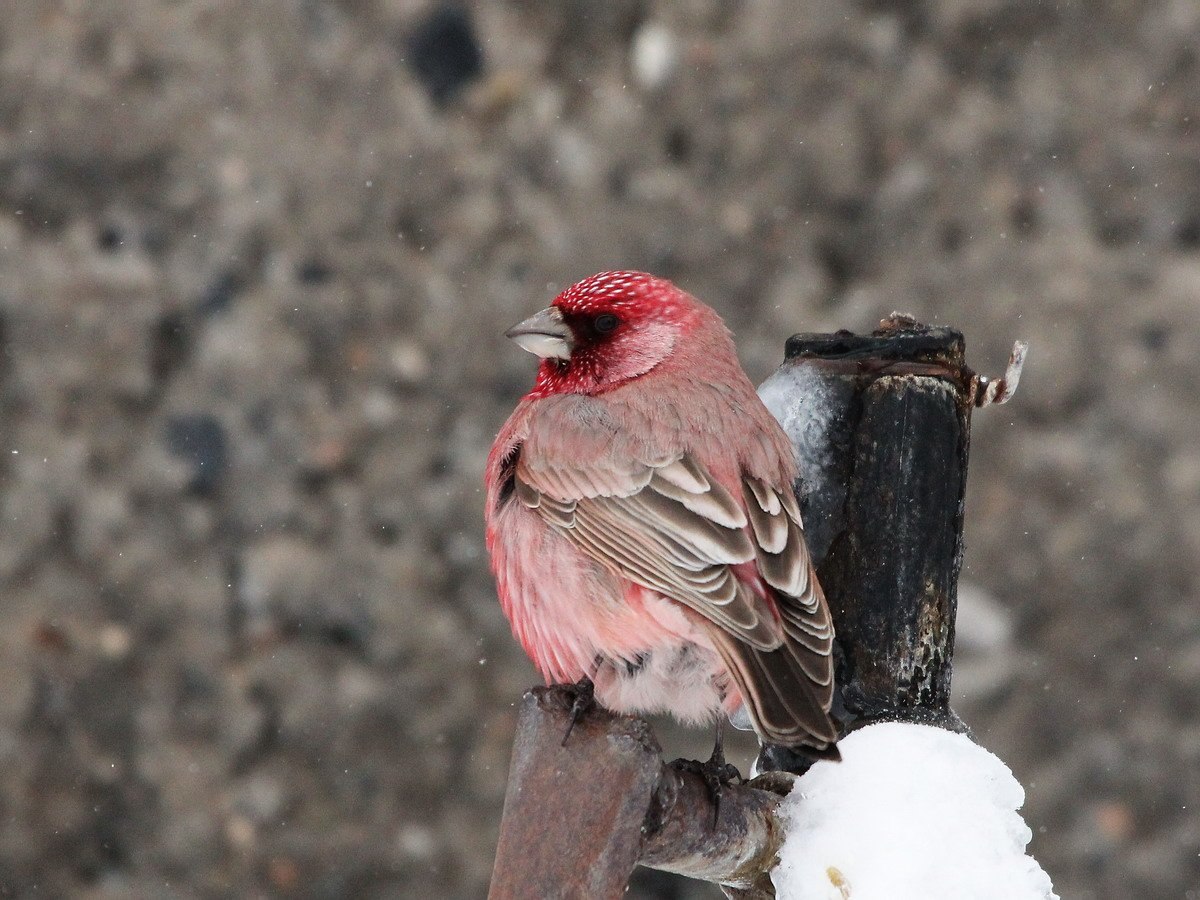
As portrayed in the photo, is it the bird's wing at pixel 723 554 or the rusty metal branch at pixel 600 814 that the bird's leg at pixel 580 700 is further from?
the bird's wing at pixel 723 554

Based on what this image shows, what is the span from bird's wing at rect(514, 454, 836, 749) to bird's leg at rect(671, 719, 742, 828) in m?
0.11

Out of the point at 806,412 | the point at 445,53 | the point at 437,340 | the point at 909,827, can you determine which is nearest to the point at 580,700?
the point at 909,827

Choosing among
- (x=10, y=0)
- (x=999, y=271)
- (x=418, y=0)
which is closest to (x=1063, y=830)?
(x=999, y=271)

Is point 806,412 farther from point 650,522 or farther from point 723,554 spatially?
point 650,522

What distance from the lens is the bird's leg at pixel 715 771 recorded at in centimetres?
189

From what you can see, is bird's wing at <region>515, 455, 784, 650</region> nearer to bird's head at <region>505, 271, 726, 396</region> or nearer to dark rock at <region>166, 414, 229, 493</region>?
bird's head at <region>505, 271, 726, 396</region>

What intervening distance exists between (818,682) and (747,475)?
54 centimetres

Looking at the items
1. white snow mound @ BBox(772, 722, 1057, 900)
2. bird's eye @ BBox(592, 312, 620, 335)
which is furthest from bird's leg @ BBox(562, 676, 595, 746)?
bird's eye @ BBox(592, 312, 620, 335)

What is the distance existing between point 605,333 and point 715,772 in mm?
1045

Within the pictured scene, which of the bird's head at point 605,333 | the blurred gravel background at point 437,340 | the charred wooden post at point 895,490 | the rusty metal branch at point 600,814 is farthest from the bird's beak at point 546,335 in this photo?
the blurred gravel background at point 437,340

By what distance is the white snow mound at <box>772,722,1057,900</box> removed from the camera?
183 cm

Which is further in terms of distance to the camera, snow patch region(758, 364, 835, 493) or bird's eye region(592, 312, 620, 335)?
bird's eye region(592, 312, 620, 335)

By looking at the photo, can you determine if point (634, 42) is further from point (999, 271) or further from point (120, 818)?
point (120, 818)

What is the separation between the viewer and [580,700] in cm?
201
